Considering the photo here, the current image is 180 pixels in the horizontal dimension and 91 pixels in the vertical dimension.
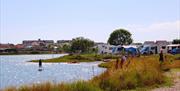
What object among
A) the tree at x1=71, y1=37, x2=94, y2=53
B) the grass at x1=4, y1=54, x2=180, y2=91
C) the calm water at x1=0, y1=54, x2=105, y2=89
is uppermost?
the tree at x1=71, y1=37, x2=94, y2=53

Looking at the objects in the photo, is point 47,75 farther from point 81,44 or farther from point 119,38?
point 81,44

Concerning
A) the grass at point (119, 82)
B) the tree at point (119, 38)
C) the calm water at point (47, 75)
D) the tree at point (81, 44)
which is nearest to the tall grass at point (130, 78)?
the grass at point (119, 82)

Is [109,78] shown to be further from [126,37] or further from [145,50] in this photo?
[126,37]

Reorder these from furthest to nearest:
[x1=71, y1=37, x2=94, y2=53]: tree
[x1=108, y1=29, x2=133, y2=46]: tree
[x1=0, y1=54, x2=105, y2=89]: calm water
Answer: [x1=71, y1=37, x2=94, y2=53]: tree → [x1=108, y1=29, x2=133, y2=46]: tree → [x1=0, y1=54, x2=105, y2=89]: calm water

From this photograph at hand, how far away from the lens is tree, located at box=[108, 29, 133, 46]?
14700 cm

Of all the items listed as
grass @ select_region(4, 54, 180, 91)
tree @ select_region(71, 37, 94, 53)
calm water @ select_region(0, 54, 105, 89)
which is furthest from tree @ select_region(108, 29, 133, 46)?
grass @ select_region(4, 54, 180, 91)

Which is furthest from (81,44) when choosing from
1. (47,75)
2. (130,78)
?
(130,78)

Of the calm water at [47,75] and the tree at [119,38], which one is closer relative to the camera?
the calm water at [47,75]

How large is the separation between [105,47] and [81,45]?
43.4 meters

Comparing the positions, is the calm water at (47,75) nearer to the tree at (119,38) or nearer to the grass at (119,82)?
the grass at (119,82)

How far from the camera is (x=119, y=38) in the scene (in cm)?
14750

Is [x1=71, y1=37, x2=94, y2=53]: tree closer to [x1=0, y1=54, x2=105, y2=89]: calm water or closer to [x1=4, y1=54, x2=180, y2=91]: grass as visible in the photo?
[x1=0, y1=54, x2=105, y2=89]: calm water

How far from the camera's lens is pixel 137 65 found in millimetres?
23594

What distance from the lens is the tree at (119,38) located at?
14700cm
